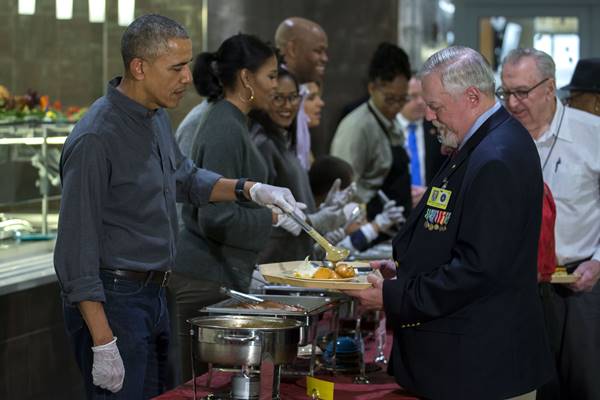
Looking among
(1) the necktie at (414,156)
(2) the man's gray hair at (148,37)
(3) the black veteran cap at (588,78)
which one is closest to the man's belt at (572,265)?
(3) the black veteran cap at (588,78)

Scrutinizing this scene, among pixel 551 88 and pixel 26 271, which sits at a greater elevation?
pixel 551 88

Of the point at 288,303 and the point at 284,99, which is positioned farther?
the point at 284,99

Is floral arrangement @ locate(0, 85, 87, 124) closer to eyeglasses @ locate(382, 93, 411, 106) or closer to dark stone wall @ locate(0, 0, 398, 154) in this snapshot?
dark stone wall @ locate(0, 0, 398, 154)

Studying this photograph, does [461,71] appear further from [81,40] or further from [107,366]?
[81,40]

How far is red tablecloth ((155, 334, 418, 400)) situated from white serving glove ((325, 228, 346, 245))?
114 centimetres

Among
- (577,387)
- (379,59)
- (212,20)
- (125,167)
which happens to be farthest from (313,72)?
(125,167)

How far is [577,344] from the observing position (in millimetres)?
3824

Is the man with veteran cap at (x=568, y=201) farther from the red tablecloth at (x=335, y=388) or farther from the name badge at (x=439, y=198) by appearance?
the name badge at (x=439, y=198)

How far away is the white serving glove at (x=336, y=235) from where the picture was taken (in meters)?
4.36

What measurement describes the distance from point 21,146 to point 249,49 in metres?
1.24

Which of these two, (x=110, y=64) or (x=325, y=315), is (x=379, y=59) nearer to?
(x=110, y=64)

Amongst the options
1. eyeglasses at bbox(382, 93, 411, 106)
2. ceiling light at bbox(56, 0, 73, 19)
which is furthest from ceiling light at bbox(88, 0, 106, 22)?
eyeglasses at bbox(382, 93, 411, 106)

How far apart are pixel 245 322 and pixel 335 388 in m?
0.41

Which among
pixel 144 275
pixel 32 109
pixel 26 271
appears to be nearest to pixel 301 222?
pixel 144 275
